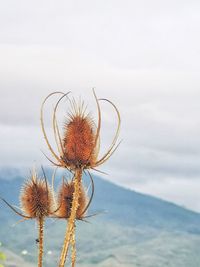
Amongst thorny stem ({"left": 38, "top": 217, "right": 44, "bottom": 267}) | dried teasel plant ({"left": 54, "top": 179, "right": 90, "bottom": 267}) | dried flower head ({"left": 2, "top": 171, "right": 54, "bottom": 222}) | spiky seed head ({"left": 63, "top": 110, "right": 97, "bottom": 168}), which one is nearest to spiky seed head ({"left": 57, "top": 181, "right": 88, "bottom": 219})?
dried teasel plant ({"left": 54, "top": 179, "right": 90, "bottom": 267})

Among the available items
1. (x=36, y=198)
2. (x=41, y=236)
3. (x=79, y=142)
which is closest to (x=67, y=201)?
(x=36, y=198)

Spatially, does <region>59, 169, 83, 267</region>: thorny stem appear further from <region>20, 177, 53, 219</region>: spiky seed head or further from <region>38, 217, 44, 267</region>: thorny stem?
<region>20, 177, 53, 219</region>: spiky seed head

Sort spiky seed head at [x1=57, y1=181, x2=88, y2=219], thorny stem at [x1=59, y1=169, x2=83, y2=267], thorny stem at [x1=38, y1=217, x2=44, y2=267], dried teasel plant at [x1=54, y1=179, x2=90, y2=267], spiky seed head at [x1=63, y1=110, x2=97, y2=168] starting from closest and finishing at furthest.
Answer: thorny stem at [x1=59, y1=169, x2=83, y2=267] < spiky seed head at [x1=63, y1=110, x2=97, y2=168] < thorny stem at [x1=38, y1=217, x2=44, y2=267] < dried teasel plant at [x1=54, y1=179, x2=90, y2=267] < spiky seed head at [x1=57, y1=181, x2=88, y2=219]

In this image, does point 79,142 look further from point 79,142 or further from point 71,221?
point 71,221

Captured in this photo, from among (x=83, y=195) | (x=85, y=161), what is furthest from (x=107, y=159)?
(x=83, y=195)

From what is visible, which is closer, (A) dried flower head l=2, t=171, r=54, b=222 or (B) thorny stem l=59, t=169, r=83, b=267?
(B) thorny stem l=59, t=169, r=83, b=267

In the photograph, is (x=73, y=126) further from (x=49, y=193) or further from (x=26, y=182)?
(x=26, y=182)

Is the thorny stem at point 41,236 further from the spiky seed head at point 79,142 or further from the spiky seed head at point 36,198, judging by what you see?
the spiky seed head at point 79,142
